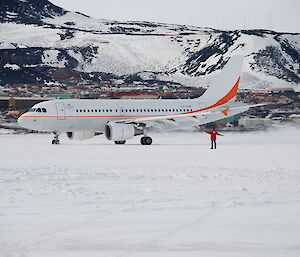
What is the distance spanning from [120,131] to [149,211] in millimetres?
32665

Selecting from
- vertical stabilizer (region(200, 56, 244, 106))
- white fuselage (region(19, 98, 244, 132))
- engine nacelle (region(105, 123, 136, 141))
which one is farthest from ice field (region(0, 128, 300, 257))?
vertical stabilizer (region(200, 56, 244, 106))

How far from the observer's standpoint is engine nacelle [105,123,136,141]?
48156 mm

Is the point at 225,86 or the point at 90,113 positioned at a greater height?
the point at 225,86

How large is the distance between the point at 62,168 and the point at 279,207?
12.5 m

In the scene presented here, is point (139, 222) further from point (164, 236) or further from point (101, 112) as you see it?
point (101, 112)

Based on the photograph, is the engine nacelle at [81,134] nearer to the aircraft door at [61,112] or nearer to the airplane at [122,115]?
the airplane at [122,115]

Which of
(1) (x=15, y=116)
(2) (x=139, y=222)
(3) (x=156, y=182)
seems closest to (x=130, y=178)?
(3) (x=156, y=182)

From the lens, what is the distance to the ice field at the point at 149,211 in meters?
12.0

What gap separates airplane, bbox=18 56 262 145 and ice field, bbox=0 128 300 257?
21.1 meters

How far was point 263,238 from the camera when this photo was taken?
12.6m

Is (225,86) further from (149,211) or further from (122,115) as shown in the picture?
(149,211)

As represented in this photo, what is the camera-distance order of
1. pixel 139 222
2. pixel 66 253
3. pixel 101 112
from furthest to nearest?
pixel 101 112, pixel 139 222, pixel 66 253

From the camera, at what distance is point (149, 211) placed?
51.5 ft

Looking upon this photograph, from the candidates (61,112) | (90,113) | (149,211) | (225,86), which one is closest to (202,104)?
(225,86)
